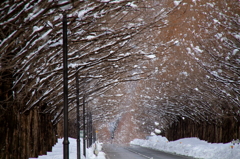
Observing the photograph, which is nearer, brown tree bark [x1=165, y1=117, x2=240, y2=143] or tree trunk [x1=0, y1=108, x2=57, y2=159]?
tree trunk [x1=0, y1=108, x2=57, y2=159]

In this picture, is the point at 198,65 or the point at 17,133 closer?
the point at 17,133

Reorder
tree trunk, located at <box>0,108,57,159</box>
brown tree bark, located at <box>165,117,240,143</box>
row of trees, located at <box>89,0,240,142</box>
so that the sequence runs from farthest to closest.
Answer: brown tree bark, located at <box>165,117,240,143</box>
row of trees, located at <box>89,0,240,142</box>
tree trunk, located at <box>0,108,57,159</box>

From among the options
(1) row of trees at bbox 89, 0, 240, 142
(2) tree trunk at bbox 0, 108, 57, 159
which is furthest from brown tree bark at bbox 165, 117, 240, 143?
(2) tree trunk at bbox 0, 108, 57, 159

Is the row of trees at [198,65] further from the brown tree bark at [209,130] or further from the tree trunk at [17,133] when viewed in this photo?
the tree trunk at [17,133]

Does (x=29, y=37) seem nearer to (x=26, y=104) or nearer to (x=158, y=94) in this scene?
(x=26, y=104)

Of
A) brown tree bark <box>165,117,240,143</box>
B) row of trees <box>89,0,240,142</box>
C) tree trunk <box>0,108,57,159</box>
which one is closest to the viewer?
tree trunk <box>0,108,57,159</box>

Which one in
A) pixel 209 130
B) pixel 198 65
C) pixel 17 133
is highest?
pixel 198 65

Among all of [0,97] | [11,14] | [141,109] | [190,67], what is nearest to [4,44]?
[11,14]

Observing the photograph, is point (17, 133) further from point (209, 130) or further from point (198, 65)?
point (209, 130)

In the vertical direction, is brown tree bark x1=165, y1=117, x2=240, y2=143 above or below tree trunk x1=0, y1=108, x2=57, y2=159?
below

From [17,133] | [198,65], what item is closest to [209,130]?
[198,65]

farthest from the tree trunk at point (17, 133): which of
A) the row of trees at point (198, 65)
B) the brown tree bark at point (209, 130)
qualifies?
the brown tree bark at point (209, 130)

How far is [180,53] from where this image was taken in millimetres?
37312

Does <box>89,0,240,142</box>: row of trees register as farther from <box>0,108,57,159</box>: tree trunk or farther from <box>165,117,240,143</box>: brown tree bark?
<box>0,108,57,159</box>: tree trunk
